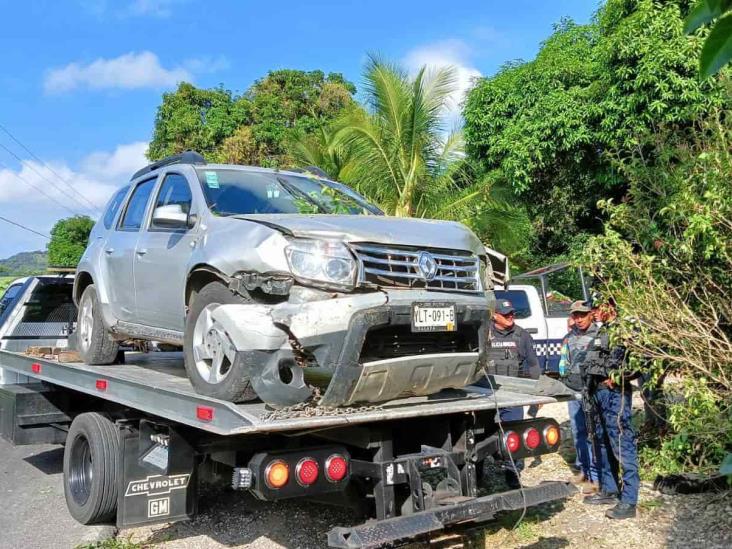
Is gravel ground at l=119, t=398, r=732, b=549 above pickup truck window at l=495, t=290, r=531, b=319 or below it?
below

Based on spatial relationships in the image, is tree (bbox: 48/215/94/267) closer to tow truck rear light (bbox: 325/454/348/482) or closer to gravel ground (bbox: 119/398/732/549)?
gravel ground (bbox: 119/398/732/549)

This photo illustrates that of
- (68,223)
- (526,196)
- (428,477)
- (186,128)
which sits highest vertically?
(186,128)

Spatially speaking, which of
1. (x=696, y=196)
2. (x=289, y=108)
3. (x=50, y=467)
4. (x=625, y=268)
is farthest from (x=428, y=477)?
(x=289, y=108)

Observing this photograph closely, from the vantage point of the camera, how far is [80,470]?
5.88m

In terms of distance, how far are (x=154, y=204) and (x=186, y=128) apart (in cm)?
2429

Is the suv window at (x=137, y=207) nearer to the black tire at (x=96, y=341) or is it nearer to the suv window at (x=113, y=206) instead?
the suv window at (x=113, y=206)

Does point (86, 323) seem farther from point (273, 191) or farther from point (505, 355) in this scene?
point (505, 355)

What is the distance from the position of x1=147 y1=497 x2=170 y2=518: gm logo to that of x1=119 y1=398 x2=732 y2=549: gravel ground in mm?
625

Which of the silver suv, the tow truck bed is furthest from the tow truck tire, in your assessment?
the silver suv

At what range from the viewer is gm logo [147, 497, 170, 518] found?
481 centimetres

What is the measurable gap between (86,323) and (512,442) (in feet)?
13.3

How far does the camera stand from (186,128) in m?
29.0

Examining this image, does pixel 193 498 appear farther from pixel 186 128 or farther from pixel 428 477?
pixel 186 128

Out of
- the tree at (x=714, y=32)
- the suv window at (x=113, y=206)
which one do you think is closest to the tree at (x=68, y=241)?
the suv window at (x=113, y=206)
